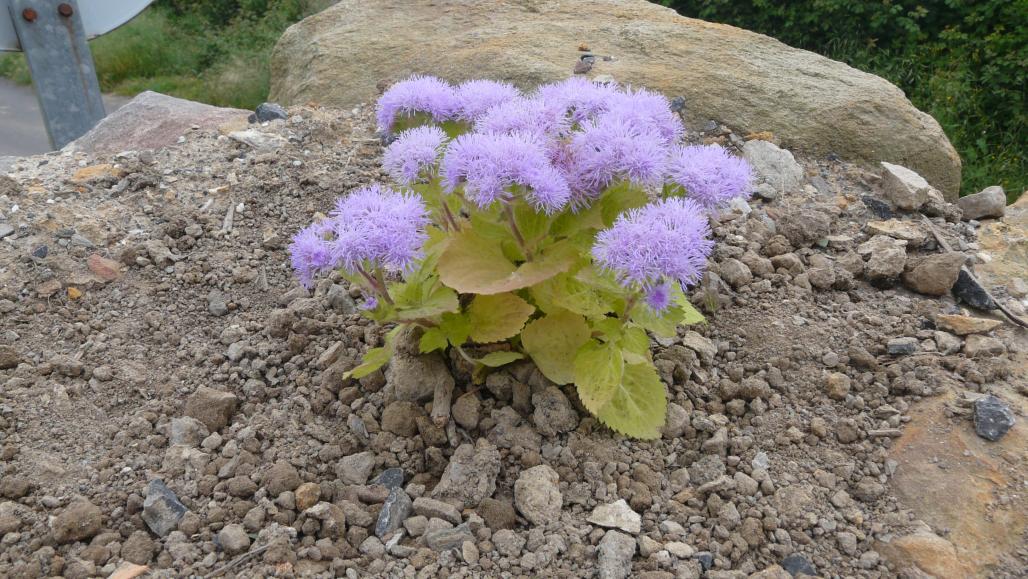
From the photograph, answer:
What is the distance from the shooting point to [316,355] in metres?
2.67

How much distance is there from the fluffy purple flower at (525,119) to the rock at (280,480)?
3.47 feet

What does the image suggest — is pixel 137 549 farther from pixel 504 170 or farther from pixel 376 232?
pixel 504 170

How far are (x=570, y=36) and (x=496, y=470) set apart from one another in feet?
10.6

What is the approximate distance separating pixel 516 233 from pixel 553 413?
1.82 feet

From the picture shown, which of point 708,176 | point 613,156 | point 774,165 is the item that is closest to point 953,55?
point 774,165

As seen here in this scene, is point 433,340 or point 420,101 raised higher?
point 420,101

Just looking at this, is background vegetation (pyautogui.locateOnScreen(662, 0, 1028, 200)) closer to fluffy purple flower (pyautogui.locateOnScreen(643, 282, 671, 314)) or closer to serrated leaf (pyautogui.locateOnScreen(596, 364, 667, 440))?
serrated leaf (pyautogui.locateOnScreen(596, 364, 667, 440))

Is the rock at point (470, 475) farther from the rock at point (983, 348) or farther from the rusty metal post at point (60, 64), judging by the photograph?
the rusty metal post at point (60, 64)

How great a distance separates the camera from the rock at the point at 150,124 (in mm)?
3984

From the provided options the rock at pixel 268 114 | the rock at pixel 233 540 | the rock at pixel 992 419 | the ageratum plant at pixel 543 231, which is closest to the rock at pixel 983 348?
the rock at pixel 992 419

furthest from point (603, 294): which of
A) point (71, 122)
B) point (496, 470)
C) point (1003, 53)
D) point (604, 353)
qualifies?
point (1003, 53)

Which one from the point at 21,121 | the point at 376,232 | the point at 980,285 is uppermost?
the point at 376,232

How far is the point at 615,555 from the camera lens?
199 centimetres

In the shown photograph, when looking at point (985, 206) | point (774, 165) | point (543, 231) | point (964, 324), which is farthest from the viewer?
point (774, 165)
